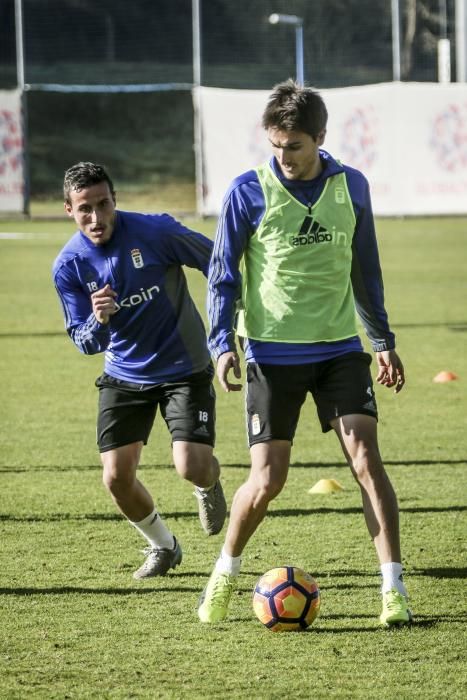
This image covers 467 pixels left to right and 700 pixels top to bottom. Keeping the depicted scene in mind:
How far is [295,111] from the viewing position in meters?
4.64

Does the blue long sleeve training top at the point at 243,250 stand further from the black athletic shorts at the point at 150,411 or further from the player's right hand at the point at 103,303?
the black athletic shorts at the point at 150,411

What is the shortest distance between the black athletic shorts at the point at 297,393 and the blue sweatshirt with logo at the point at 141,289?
2.72 feet

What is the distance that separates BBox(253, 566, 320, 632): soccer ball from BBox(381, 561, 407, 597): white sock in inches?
10.4

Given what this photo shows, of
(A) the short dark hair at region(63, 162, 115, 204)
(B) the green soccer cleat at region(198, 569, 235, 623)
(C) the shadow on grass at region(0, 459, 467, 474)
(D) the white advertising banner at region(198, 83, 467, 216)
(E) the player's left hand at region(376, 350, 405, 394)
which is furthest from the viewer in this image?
(D) the white advertising banner at region(198, 83, 467, 216)

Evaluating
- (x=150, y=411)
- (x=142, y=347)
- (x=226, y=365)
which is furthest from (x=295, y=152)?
(x=150, y=411)

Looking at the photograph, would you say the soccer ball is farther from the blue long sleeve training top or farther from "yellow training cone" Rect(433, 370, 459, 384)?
"yellow training cone" Rect(433, 370, 459, 384)

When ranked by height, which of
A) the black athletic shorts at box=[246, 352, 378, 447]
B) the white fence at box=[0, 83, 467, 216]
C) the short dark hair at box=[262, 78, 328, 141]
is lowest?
the black athletic shorts at box=[246, 352, 378, 447]

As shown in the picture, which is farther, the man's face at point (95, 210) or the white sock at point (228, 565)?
the man's face at point (95, 210)

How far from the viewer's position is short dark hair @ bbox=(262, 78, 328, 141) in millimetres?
4637

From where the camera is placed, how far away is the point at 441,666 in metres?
4.37

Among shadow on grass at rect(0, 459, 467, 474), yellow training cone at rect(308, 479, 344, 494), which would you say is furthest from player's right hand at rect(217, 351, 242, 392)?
shadow on grass at rect(0, 459, 467, 474)

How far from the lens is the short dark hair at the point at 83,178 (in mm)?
5309

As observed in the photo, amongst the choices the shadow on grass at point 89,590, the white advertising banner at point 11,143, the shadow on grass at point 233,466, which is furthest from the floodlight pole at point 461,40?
the shadow on grass at point 89,590

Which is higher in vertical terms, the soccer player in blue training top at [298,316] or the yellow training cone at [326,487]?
the soccer player in blue training top at [298,316]
